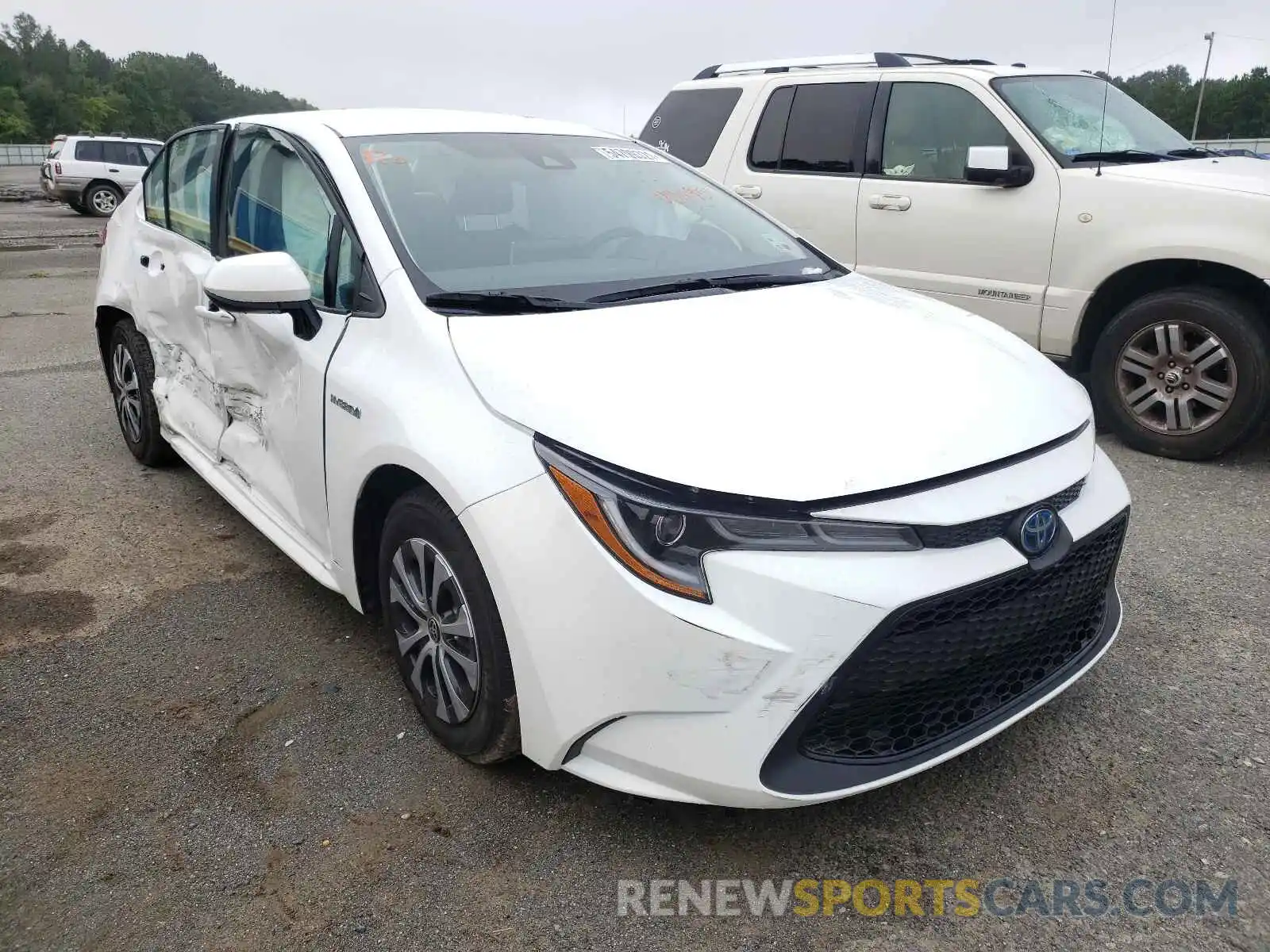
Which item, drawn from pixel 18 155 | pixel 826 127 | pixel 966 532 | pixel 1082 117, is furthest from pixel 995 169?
pixel 18 155

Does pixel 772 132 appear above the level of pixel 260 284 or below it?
above

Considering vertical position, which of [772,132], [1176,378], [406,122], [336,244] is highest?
[406,122]

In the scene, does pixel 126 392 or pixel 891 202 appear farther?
pixel 891 202

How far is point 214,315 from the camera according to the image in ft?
11.2

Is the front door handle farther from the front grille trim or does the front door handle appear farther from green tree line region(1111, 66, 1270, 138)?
the front grille trim

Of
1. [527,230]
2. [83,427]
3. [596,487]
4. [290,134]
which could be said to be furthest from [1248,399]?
[83,427]

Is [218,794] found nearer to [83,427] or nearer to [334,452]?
[334,452]

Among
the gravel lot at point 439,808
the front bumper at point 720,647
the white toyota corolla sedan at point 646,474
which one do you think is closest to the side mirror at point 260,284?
the white toyota corolla sedan at point 646,474

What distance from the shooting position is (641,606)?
1.98 metres

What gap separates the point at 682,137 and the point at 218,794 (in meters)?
5.36

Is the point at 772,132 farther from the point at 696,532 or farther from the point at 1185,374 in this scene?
the point at 696,532

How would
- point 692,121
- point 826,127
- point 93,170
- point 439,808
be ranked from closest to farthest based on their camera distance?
point 439,808, point 826,127, point 692,121, point 93,170

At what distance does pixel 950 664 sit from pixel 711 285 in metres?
1.35

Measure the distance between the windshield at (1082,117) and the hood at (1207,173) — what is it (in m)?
0.21
